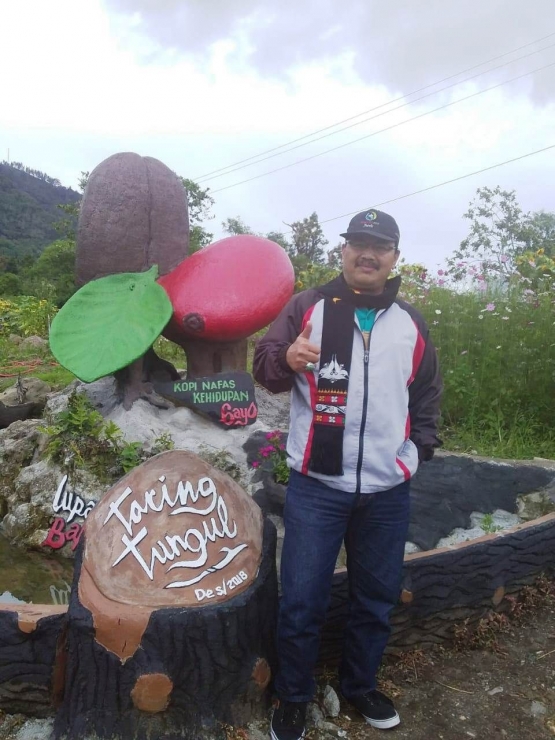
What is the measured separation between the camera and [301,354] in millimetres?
1750

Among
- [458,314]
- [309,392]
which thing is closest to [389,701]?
[309,392]

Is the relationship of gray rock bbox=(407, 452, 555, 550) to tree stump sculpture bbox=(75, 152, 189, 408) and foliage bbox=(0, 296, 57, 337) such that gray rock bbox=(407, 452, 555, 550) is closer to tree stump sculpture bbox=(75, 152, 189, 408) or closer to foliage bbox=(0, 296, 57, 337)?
tree stump sculpture bbox=(75, 152, 189, 408)

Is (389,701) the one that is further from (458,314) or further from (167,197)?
(458,314)

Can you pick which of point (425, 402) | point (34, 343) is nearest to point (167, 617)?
point (425, 402)

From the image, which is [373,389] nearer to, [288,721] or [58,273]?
[288,721]

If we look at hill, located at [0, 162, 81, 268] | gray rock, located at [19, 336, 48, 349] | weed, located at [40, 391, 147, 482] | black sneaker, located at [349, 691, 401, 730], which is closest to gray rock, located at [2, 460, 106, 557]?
weed, located at [40, 391, 147, 482]

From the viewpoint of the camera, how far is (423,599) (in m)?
2.36

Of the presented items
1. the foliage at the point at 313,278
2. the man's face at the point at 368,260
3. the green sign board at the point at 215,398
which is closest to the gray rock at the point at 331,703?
the man's face at the point at 368,260

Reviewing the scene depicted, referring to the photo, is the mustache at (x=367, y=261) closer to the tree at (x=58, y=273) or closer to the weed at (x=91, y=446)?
the weed at (x=91, y=446)

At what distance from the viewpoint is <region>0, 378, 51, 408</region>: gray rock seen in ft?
18.8

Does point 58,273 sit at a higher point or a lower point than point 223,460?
higher

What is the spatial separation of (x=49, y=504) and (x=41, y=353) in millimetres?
6128

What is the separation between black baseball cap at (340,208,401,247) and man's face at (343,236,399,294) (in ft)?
0.06

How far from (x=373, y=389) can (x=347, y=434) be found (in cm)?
15
